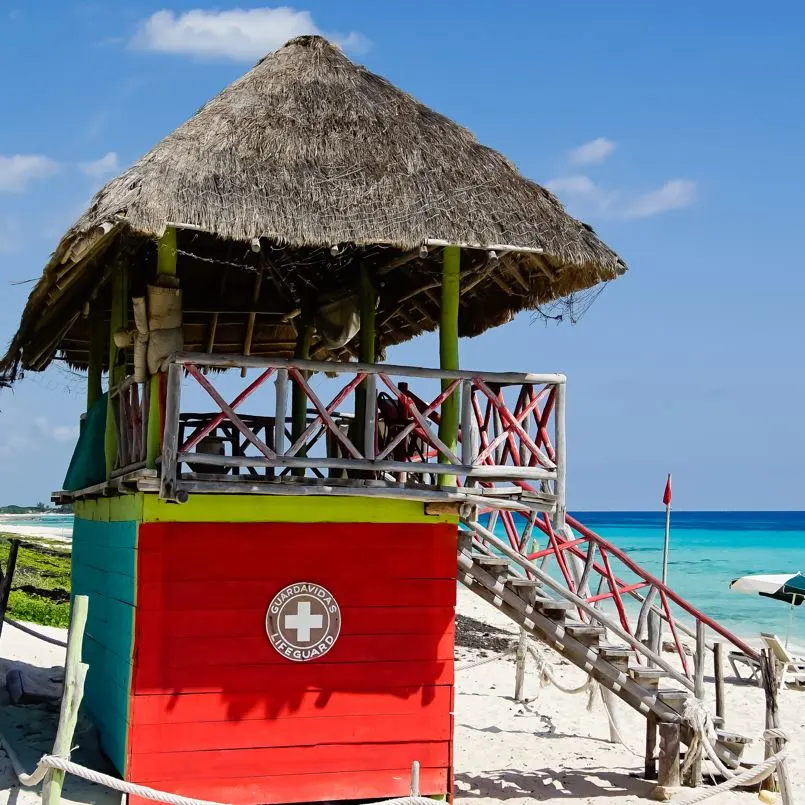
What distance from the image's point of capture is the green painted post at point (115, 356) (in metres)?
10.1

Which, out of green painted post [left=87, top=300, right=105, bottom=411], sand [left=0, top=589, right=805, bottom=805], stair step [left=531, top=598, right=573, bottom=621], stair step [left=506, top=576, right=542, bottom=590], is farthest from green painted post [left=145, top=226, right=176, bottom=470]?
stair step [left=531, top=598, right=573, bottom=621]

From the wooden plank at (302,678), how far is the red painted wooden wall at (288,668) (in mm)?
10

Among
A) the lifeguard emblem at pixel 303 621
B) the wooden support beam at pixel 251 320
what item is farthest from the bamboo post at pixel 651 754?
the wooden support beam at pixel 251 320

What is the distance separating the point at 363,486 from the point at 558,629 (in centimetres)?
275

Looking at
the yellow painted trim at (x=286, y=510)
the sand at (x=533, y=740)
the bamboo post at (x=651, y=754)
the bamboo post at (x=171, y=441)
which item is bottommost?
the sand at (x=533, y=740)

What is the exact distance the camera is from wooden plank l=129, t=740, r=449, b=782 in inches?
344

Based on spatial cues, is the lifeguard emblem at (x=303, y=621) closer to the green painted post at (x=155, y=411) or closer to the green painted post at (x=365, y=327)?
the green painted post at (x=155, y=411)

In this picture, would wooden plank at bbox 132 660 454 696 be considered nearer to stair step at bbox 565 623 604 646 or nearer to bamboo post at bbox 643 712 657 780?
stair step at bbox 565 623 604 646

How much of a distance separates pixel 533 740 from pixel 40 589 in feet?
43.4

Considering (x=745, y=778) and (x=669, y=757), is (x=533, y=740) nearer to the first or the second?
(x=669, y=757)

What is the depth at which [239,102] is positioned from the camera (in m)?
9.69

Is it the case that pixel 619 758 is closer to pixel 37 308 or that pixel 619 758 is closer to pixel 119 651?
pixel 119 651

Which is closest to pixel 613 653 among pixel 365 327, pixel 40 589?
pixel 365 327

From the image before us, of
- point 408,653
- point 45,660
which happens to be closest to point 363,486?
point 408,653
